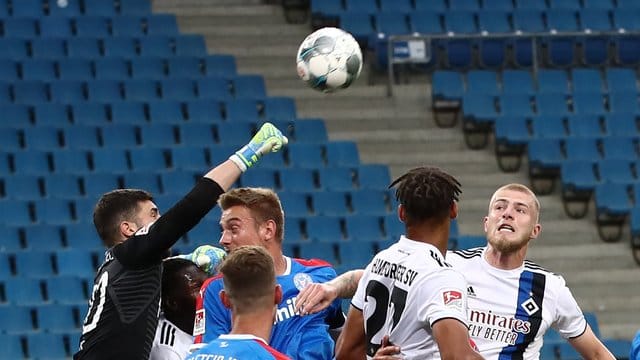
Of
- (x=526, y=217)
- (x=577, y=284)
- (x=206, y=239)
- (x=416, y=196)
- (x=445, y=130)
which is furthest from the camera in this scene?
(x=445, y=130)

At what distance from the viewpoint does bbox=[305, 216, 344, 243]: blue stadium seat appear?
13911 mm

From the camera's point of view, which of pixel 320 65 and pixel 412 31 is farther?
pixel 412 31

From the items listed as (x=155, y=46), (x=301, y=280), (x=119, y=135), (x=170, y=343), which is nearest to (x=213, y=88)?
(x=155, y=46)

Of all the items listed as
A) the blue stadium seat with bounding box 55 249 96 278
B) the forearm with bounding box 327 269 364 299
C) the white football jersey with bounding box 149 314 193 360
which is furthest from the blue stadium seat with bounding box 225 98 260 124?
the forearm with bounding box 327 269 364 299

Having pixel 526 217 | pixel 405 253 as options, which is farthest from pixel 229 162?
pixel 526 217

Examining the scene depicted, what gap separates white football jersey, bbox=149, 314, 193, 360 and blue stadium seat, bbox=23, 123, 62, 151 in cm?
843

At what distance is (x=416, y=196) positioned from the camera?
521 centimetres

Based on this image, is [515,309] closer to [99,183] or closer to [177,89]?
[99,183]

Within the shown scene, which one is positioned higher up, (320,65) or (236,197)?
(320,65)

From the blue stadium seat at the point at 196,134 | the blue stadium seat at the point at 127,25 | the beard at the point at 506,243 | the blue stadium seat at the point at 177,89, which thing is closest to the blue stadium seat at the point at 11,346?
the blue stadium seat at the point at 196,134

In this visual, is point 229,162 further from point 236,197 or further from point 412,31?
point 412,31

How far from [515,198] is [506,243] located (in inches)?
8.4

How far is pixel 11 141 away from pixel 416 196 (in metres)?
10.3

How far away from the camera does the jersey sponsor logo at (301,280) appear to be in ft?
19.9
